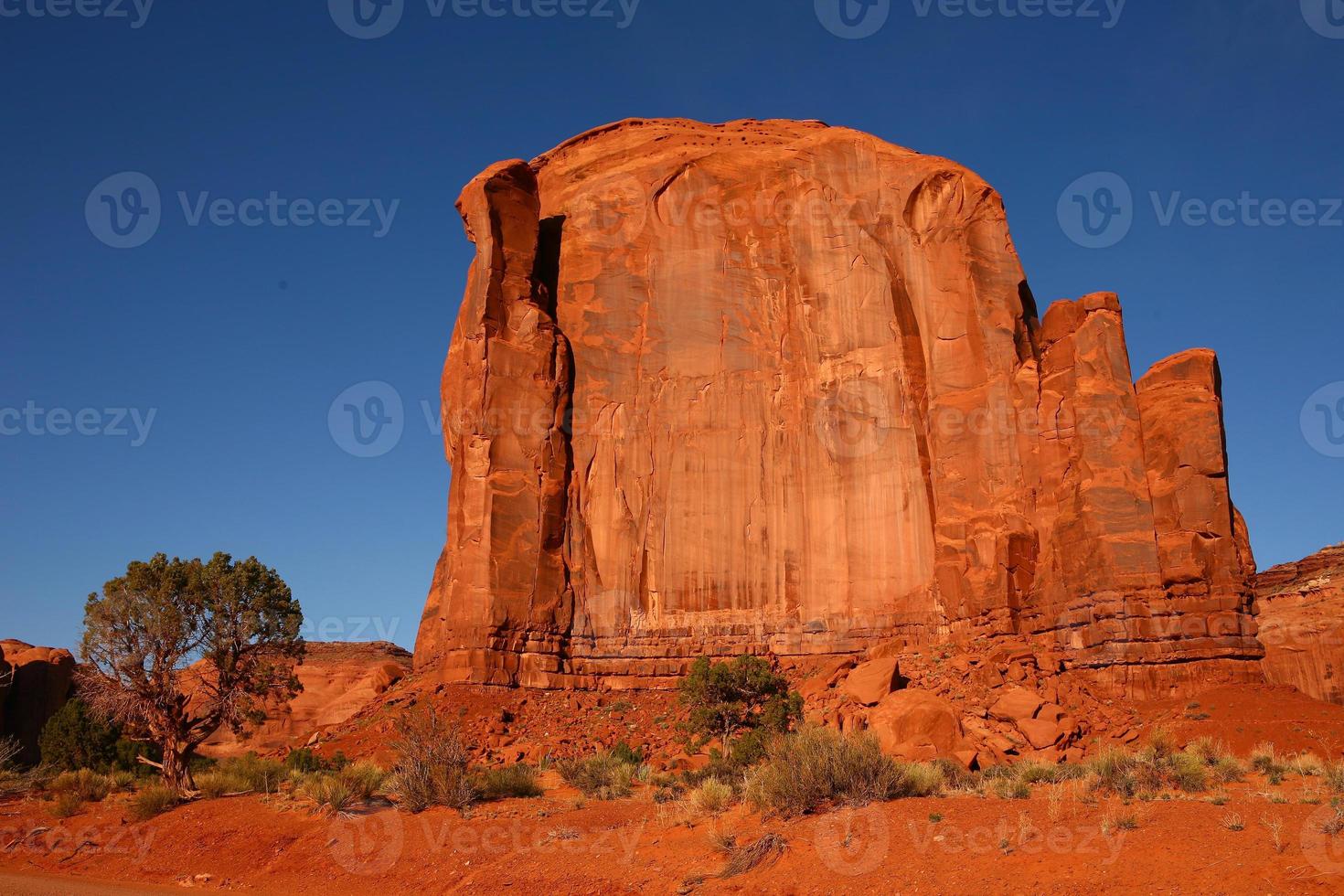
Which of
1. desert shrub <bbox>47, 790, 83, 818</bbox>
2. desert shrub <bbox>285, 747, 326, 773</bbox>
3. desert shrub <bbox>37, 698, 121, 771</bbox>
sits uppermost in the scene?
desert shrub <bbox>37, 698, 121, 771</bbox>

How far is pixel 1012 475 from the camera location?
116 feet

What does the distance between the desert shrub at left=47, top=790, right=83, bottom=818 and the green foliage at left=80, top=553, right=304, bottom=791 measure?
5.51 ft

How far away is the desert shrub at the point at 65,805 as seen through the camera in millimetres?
21250

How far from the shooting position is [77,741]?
28.9m

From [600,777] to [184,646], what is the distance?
10.4 m

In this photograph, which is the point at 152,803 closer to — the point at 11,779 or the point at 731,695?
the point at 11,779

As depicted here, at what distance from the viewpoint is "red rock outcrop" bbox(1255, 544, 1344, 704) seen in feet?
106

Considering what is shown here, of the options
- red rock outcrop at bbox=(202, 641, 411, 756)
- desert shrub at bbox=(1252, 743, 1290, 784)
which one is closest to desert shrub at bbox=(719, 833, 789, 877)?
desert shrub at bbox=(1252, 743, 1290, 784)

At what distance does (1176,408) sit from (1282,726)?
10362mm

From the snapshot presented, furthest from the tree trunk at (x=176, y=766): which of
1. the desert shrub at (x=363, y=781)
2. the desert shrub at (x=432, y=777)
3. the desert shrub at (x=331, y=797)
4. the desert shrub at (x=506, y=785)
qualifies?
the desert shrub at (x=506, y=785)

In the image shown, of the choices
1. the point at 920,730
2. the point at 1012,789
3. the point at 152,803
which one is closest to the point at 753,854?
the point at 1012,789

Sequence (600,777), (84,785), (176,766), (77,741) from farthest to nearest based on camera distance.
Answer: (77,741) → (176,766) → (84,785) → (600,777)

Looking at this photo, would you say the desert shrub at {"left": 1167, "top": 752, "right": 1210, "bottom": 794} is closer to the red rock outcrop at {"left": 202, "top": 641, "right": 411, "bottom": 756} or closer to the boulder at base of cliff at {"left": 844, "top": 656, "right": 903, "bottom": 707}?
→ the boulder at base of cliff at {"left": 844, "top": 656, "right": 903, "bottom": 707}

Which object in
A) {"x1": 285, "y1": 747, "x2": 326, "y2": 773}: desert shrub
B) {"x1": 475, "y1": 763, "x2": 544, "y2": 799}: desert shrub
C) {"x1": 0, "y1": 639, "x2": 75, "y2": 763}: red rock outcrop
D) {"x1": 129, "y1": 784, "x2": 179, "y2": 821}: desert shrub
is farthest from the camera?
{"x1": 0, "y1": 639, "x2": 75, "y2": 763}: red rock outcrop
